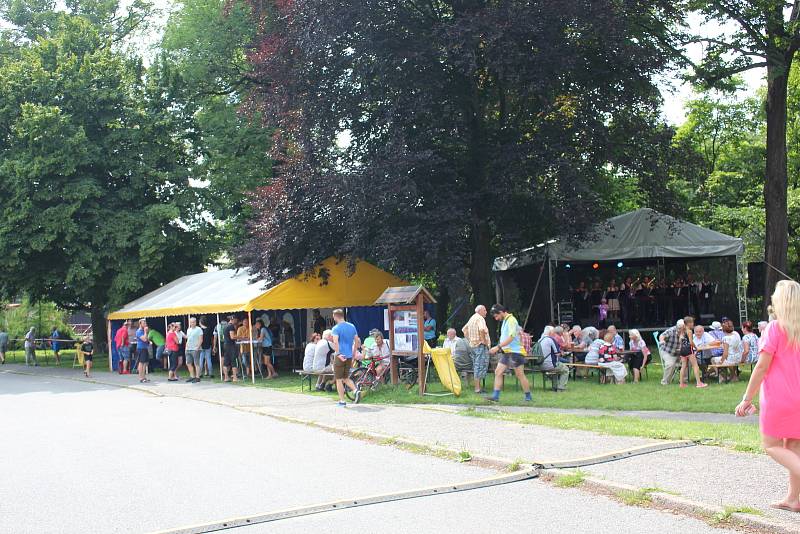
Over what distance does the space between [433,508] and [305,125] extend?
1790 centimetres

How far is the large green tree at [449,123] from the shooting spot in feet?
70.4

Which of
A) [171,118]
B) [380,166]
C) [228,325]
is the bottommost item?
[228,325]

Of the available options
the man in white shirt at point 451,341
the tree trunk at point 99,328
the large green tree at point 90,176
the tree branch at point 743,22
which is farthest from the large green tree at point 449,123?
the tree trunk at point 99,328

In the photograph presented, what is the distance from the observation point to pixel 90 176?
Result: 3309 cm

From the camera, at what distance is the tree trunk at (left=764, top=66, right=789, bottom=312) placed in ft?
83.0

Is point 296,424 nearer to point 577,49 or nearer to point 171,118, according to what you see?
point 577,49

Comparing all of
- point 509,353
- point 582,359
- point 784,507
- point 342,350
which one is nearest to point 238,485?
point 784,507

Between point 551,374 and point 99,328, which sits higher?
point 99,328

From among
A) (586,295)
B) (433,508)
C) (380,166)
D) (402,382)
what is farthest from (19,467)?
(586,295)

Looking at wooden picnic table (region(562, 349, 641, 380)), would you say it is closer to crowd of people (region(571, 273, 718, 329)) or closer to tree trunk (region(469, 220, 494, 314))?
tree trunk (region(469, 220, 494, 314))

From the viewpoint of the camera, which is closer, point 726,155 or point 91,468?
point 91,468

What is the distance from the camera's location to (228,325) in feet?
77.4

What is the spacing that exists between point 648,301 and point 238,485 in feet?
79.1

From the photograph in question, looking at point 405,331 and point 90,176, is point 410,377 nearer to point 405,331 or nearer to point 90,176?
point 405,331
